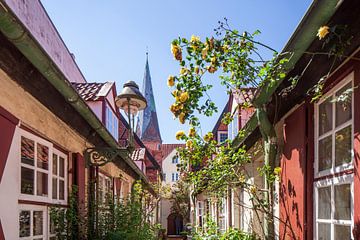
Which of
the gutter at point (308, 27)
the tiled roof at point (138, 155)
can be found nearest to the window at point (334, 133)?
the gutter at point (308, 27)

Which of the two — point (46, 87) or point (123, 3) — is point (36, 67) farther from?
point (123, 3)

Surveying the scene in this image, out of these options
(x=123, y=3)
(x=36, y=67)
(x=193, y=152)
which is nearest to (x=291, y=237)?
(x=193, y=152)

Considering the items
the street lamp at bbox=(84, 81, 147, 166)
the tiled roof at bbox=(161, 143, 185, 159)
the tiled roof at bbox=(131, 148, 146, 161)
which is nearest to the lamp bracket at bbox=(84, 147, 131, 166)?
the street lamp at bbox=(84, 81, 147, 166)

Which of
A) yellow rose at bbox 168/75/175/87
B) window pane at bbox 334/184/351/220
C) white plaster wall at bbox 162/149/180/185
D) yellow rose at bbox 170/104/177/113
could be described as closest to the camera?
window pane at bbox 334/184/351/220

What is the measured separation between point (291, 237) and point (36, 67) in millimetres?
3660

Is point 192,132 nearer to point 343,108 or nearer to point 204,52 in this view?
point 204,52

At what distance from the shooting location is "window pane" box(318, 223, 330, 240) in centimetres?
379

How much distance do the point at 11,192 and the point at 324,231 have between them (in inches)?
121

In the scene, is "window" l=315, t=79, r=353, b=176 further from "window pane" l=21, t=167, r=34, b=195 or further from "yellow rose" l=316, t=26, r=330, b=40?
"window pane" l=21, t=167, r=34, b=195

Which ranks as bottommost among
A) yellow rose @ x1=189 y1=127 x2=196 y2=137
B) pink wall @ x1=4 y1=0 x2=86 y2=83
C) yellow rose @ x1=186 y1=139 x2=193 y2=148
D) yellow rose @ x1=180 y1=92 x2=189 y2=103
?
yellow rose @ x1=186 y1=139 x2=193 y2=148

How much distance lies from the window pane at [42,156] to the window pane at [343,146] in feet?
10.9

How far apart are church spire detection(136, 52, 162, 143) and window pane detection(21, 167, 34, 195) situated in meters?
39.0

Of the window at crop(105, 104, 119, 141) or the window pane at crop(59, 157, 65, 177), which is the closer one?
the window pane at crop(59, 157, 65, 177)

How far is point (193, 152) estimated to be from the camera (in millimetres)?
5664
